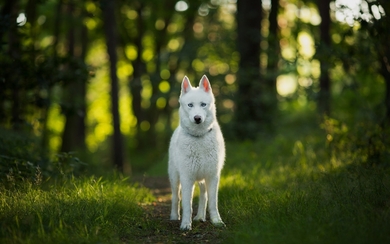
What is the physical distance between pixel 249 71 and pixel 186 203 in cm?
1026

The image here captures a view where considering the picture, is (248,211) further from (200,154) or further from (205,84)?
(205,84)

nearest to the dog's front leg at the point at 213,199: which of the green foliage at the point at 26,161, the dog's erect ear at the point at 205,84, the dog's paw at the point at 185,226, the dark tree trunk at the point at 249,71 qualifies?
the dog's paw at the point at 185,226

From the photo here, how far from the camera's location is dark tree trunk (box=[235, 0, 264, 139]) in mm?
16141

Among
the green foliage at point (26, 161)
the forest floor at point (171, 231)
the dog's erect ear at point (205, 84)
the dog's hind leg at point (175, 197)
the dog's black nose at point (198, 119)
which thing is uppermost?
the dog's erect ear at point (205, 84)

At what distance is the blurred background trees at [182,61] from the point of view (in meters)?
9.98

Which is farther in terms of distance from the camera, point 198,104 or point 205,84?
point 205,84

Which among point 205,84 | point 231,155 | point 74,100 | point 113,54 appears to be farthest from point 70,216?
point 74,100

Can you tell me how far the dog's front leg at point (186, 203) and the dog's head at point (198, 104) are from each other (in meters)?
0.76

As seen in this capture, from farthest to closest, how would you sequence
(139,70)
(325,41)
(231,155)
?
(139,70)
(325,41)
(231,155)

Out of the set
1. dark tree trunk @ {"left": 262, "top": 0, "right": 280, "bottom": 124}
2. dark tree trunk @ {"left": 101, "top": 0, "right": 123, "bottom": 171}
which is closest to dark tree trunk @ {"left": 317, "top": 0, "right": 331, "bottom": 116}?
dark tree trunk @ {"left": 262, "top": 0, "right": 280, "bottom": 124}

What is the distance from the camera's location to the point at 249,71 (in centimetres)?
1597

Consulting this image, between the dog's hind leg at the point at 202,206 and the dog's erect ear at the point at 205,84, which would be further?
Result: the dog's hind leg at the point at 202,206

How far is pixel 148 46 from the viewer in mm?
29203

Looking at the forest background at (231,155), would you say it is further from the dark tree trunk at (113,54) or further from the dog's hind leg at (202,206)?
the dog's hind leg at (202,206)
